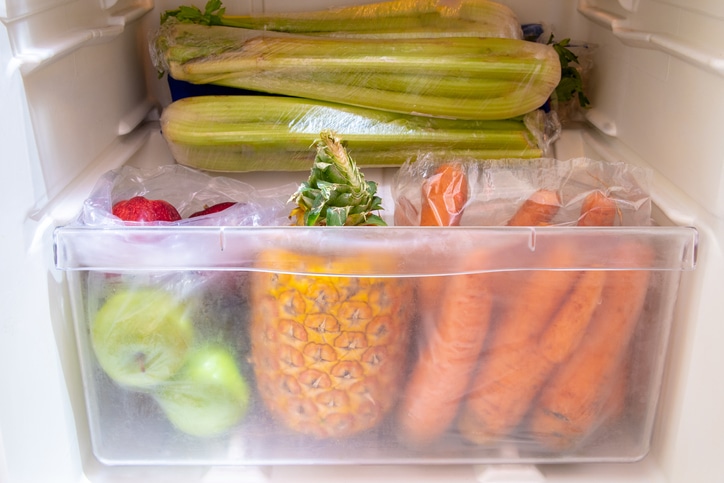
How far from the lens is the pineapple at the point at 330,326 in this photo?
2.14 feet

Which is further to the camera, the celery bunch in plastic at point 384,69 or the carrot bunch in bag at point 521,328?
the celery bunch in plastic at point 384,69

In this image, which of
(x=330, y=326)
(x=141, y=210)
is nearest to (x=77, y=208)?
(x=141, y=210)

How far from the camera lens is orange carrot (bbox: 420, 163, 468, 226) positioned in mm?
735

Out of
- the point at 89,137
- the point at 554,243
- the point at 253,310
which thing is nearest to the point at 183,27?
the point at 89,137

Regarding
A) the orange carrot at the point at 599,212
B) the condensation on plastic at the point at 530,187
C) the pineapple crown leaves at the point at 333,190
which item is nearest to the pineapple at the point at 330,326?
the pineapple crown leaves at the point at 333,190

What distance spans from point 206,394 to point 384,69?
475 mm

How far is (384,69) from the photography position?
0.90 m

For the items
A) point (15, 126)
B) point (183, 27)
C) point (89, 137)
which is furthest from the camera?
point (183, 27)

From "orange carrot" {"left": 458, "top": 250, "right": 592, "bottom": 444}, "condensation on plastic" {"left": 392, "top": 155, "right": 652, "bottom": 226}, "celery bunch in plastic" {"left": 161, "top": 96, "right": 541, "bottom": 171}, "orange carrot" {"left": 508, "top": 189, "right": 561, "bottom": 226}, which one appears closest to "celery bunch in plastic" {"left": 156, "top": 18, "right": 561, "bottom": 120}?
"celery bunch in plastic" {"left": 161, "top": 96, "right": 541, "bottom": 171}

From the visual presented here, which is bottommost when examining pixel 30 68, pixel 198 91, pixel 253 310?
pixel 253 310

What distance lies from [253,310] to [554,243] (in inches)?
11.7

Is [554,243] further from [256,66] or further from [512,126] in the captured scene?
[256,66]

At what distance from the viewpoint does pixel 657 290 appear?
2.21 feet

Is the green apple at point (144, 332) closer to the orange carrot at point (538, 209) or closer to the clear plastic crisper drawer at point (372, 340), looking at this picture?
the clear plastic crisper drawer at point (372, 340)
